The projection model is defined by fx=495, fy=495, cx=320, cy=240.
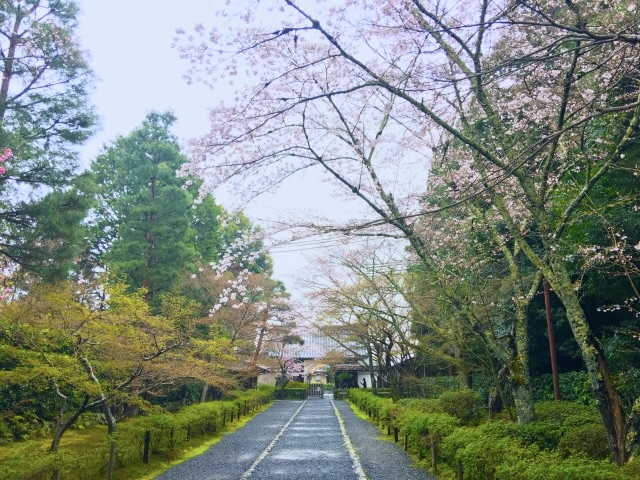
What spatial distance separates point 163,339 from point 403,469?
5477 millimetres

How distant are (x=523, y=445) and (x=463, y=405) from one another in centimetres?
556

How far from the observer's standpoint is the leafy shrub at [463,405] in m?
12.3

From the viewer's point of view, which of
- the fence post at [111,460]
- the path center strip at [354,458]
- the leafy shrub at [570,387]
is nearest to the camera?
the fence post at [111,460]

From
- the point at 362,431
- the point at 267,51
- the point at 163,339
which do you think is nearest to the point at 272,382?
the point at 362,431

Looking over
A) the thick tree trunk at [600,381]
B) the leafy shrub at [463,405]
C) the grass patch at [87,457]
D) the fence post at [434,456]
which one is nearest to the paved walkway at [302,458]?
the fence post at [434,456]

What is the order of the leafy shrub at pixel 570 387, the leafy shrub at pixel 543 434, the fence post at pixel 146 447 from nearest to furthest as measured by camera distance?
the leafy shrub at pixel 543 434, the fence post at pixel 146 447, the leafy shrub at pixel 570 387

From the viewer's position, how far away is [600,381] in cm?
605

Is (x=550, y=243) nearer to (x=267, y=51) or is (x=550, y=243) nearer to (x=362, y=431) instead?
(x=267, y=51)

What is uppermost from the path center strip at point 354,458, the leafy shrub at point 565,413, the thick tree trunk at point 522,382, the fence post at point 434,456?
the thick tree trunk at point 522,382

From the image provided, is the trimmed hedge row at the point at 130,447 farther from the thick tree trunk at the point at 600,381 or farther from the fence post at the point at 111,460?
the thick tree trunk at the point at 600,381

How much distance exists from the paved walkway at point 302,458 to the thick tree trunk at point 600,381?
3657mm

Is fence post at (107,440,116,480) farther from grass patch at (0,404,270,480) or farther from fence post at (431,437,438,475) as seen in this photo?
fence post at (431,437,438,475)

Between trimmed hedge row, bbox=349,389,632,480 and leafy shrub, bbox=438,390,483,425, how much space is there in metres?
0.47

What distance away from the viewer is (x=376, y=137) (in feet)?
31.9
